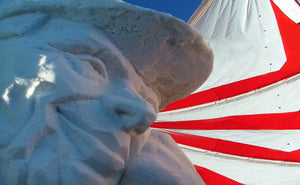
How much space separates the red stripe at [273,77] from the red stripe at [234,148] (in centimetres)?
36

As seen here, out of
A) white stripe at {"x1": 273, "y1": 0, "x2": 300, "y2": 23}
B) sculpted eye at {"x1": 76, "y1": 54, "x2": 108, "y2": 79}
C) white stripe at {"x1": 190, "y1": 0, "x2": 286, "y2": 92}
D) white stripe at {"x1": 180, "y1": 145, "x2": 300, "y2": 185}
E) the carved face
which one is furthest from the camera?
white stripe at {"x1": 273, "y1": 0, "x2": 300, "y2": 23}

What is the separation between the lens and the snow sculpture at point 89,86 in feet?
1.70

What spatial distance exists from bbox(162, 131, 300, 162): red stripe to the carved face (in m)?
1.92

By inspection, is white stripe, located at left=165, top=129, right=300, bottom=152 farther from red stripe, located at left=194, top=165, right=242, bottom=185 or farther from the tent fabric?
red stripe, located at left=194, top=165, right=242, bottom=185

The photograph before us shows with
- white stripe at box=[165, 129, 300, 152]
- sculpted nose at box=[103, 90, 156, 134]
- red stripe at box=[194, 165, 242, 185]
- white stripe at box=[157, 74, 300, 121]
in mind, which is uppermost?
sculpted nose at box=[103, 90, 156, 134]

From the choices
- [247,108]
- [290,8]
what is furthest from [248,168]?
[290,8]

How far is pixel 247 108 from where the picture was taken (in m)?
2.48

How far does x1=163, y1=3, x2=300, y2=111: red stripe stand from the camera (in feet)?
8.25

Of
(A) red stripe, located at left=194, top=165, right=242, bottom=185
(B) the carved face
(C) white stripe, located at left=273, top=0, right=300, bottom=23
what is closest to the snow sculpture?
(B) the carved face

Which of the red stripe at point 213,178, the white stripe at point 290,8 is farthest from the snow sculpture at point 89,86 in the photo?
the white stripe at point 290,8

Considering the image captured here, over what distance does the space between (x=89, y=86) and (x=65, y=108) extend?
8cm

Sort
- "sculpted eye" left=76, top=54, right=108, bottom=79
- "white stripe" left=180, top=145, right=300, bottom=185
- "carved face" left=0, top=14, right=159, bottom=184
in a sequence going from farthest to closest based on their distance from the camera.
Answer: "white stripe" left=180, top=145, right=300, bottom=185 → "sculpted eye" left=76, top=54, right=108, bottom=79 → "carved face" left=0, top=14, right=159, bottom=184

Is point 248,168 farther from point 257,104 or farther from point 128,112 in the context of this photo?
Answer: point 128,112

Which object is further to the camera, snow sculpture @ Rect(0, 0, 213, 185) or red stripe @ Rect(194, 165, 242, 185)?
red stripe @ Rect(194, 165, 242, 185)
